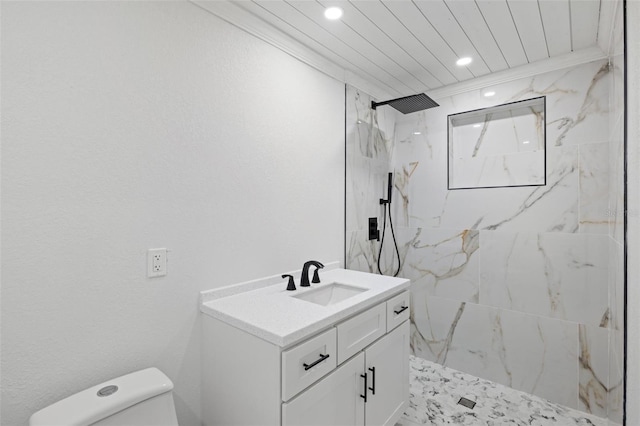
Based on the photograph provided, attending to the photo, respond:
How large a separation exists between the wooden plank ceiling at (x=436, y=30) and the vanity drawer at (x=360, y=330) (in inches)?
63.2

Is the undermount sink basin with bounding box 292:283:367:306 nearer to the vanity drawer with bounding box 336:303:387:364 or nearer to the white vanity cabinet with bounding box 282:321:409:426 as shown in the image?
the vanity drawer with bounding box 336:303:387:364

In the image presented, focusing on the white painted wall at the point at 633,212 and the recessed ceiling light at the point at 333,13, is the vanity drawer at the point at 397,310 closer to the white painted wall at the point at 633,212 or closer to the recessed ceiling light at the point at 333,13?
the white painted wall at the point at 633,212

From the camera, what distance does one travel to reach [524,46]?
196 cm

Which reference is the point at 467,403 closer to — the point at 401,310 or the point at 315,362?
the point at 401,310

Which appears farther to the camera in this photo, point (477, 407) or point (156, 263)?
point (477, 407)

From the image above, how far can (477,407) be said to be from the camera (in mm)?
2062

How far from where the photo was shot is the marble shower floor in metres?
1.93

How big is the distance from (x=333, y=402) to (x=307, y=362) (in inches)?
11.2

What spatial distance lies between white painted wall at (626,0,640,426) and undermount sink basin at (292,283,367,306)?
3.69ft

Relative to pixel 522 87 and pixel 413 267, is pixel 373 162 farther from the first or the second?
pixel 522 87

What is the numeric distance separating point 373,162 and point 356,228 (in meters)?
0.62

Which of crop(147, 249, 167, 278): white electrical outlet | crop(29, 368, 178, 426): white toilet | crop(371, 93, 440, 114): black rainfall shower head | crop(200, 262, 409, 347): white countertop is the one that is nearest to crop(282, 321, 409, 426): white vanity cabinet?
crop(200, 262, 409, 347): white countertop

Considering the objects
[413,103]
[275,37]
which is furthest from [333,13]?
[413,103]

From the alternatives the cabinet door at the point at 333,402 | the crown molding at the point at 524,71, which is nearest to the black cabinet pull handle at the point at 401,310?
the cabinet door at the point at 333,402
